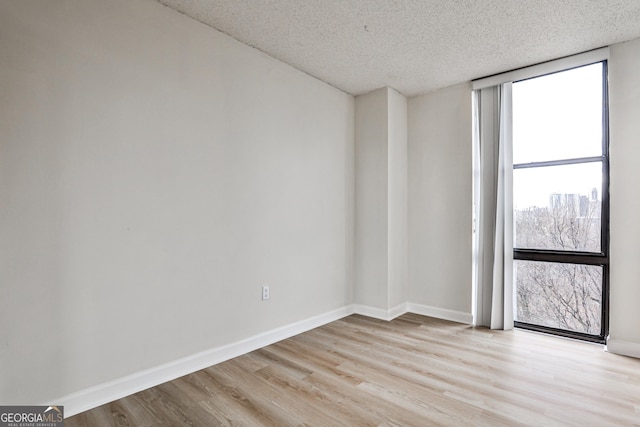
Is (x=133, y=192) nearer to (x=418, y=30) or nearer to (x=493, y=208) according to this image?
(x=418, y=30)

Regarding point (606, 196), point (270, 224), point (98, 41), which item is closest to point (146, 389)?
point (270, 224)

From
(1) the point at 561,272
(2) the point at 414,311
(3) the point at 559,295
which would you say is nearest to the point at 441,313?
(2) the point at 414,311

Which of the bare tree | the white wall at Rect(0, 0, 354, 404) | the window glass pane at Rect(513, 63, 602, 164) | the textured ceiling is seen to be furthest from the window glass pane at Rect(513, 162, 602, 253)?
the white wall at Rect(0, 0, 354, 404)

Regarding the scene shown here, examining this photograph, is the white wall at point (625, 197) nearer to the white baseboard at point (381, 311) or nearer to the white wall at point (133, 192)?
the white baseboard at point (381, 311)

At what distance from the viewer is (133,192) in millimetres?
2203

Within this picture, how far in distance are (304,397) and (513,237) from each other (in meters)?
2.60

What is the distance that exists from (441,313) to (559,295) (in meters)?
1.16

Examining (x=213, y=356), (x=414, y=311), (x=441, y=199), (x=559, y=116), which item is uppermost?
(x=559, y=116)

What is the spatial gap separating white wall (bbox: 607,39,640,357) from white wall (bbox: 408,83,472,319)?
1.20 meters

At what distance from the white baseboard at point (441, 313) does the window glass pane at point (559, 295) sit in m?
0.49

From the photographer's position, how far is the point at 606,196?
2.98m

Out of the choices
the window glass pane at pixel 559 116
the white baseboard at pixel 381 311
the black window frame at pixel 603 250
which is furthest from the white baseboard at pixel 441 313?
the window glass pane at pixel 559 116

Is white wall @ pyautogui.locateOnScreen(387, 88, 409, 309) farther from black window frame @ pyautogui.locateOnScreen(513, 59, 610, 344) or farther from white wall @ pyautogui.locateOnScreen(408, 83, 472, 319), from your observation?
black window frame @ pyautogui.locateOnScreen(513, 59, 610, 344)

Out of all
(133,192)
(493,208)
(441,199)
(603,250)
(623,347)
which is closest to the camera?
(133,192)
